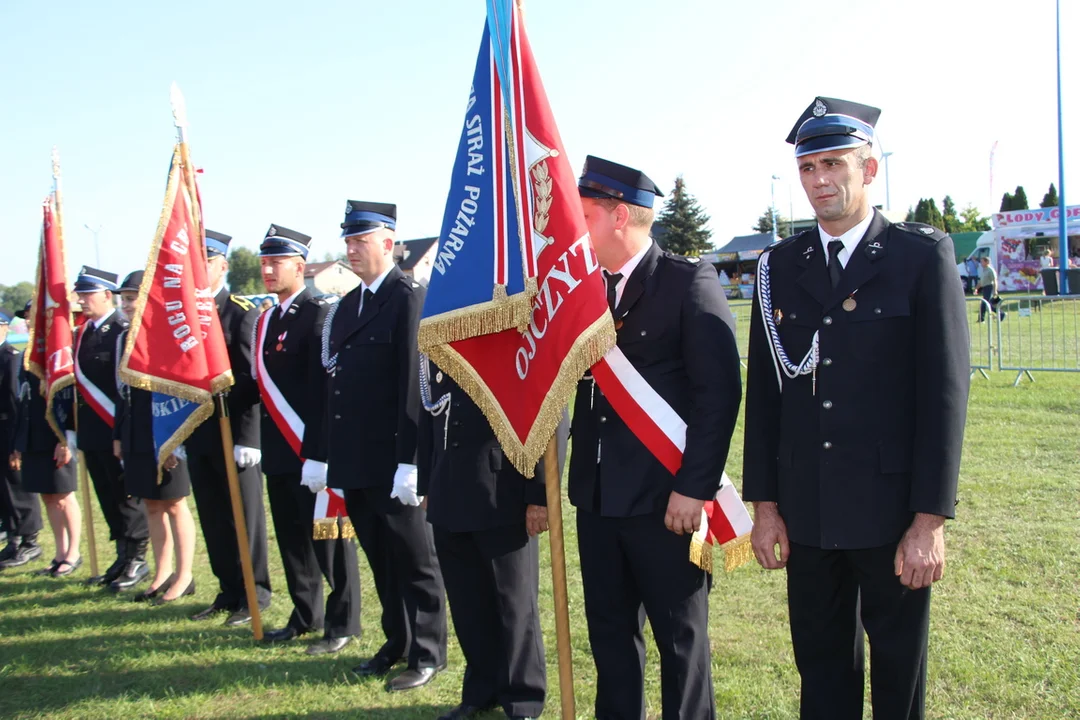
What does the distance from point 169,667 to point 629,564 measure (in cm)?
305

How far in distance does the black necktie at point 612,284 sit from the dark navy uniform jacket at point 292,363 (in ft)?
7.43

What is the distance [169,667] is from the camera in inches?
189

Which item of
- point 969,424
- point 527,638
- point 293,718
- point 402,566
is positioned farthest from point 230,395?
point 969,424

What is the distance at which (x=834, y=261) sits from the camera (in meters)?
2.70

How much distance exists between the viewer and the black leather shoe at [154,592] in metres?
6.12

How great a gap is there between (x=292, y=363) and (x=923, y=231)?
145 inches

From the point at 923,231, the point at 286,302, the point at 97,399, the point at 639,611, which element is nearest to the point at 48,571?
the point at 97,399

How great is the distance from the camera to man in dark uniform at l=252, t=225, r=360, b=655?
16.1ft

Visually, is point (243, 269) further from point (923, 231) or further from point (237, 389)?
point (923, 231)

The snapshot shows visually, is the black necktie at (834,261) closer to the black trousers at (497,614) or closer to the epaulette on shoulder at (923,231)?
the epaulette on shoulder at (923,231)

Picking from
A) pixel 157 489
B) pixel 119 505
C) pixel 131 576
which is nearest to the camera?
pixel 157 489

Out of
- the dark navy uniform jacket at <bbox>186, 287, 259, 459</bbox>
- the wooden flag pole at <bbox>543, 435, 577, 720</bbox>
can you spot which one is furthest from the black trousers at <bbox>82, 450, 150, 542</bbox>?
the wooden flag pole at <bbox>543, 435, 577, 720</bbox>

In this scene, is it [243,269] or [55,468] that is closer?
[55,468]

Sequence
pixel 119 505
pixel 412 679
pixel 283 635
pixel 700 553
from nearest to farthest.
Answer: pixel 700 553 < pixel 412 679 < pixel 283 635 < pixel 119 505
